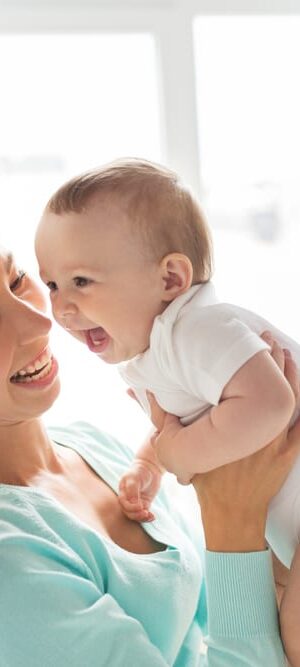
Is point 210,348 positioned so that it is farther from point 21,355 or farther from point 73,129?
point 73,129

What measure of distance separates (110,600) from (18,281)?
1.75 ft

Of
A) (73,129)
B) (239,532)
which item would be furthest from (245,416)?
(73,129)

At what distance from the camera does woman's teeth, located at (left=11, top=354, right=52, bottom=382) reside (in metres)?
1.41

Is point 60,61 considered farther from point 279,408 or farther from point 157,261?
point 279,408

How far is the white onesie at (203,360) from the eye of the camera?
3.98 feet

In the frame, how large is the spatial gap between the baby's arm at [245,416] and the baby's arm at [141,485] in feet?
0.99

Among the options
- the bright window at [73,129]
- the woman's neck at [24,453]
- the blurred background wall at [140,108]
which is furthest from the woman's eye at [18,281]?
the bright window at [73,129]

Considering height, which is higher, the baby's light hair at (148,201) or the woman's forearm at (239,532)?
the baby's light hair at (148,201)

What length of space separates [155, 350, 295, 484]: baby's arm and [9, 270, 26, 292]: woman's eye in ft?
1.31

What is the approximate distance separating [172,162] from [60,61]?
417mm

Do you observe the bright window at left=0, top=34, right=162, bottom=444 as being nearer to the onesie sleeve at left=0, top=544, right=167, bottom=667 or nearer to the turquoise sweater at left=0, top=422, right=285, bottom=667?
the turquoise sweater at left=0, top=422, right=285, bottom=667

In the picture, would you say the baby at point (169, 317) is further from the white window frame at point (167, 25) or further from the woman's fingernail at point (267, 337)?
the white window frame at point (167, 25)

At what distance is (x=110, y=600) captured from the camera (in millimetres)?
1261

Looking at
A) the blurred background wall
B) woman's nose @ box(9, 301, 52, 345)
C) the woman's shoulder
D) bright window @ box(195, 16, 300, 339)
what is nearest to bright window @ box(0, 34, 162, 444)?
the blurred background wall
